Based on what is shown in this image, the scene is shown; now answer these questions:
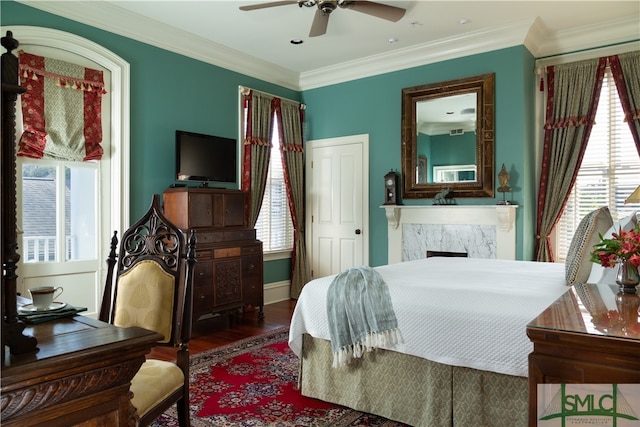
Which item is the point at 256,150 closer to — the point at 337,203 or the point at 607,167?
the point at 337,203

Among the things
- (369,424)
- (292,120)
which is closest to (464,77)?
(292,120)

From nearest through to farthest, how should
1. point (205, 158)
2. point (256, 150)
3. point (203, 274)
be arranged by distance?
point (203, 274), point (205, 158), point (256, 150)

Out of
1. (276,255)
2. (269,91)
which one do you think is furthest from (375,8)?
(276,255)

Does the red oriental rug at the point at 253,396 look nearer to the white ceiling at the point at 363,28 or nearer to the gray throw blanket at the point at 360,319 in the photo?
the gray throw blanket at the point at 360,319

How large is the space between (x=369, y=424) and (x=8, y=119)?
89.3 inches

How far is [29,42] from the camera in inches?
148

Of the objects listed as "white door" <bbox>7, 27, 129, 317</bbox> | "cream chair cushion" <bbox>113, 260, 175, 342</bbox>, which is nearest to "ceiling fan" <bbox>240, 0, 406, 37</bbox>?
"white door" <bbox>7, 27, 129, 317</bbox>

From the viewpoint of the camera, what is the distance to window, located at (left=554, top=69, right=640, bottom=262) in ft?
15.2

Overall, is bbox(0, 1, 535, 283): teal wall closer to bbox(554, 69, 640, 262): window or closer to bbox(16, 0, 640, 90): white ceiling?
bbox(16, 0, 640, 90): white ceiling

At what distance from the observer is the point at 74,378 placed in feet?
3.73

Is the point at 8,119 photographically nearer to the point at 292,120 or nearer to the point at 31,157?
the point at 31,157

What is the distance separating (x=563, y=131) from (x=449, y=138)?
3.85 feet

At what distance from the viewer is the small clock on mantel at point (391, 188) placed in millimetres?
5566

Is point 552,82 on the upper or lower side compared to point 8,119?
upper
